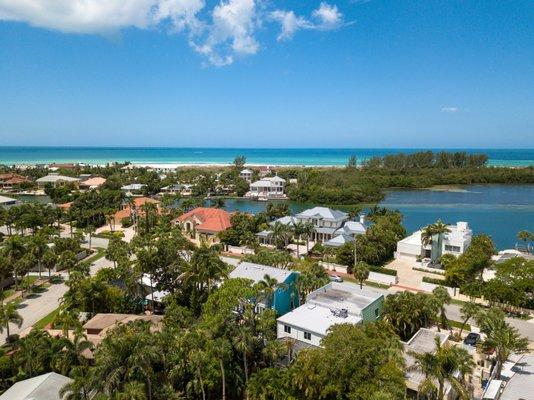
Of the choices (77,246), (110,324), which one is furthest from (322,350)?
(77,246)

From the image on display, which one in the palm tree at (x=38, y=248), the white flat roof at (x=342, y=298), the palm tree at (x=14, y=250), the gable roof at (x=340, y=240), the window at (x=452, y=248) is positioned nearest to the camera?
the white flat roof at (x=342, y=298)

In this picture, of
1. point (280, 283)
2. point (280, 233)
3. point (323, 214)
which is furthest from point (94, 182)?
point (280, 283)

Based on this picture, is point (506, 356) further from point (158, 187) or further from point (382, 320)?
point (158, 187)

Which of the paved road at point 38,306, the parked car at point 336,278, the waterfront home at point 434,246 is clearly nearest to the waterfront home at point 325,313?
the parked car at point 336,278

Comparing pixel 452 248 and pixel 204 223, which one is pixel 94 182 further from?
pixel 452 248

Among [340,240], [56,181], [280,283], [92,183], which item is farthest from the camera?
[92,183]

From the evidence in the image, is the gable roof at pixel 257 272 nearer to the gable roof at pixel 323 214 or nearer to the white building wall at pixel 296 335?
the white building wall at pixel 296 335
